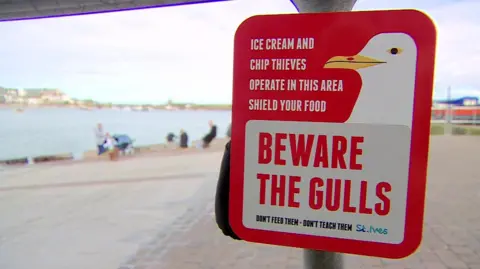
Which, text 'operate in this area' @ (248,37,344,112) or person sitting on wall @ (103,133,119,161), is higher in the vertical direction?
text 'operate in this area' @ (248,37,344,112)

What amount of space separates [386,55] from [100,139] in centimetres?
802

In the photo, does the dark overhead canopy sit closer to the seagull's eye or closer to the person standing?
the seagull's eye

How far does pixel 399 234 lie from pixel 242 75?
0.46 meters

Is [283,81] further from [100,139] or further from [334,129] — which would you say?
[100,139]

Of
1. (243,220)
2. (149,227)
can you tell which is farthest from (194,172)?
(243,220)

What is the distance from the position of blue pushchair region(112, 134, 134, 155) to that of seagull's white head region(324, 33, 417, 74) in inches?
318

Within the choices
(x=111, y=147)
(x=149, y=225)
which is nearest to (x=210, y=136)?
(x=111, y=147)

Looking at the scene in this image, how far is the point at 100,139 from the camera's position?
793 centimetres

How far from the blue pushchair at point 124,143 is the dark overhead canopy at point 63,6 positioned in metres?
6.54

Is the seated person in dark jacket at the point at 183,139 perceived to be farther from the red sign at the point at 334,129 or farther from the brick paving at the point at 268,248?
the red sign at the point at 334,129

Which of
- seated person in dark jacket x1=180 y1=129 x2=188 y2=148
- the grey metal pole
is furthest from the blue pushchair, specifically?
the grey metal pole

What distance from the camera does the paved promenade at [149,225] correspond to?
2906 mm

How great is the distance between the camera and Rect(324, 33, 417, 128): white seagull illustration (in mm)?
678

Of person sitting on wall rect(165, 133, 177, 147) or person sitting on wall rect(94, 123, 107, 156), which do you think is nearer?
person sitting on wall rect(94, 123, 107, 156)
